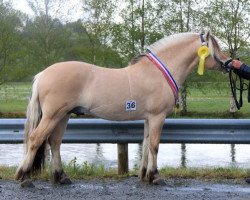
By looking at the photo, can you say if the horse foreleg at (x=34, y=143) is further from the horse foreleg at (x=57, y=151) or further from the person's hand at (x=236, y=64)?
the person's hand at (x=236, y=64)

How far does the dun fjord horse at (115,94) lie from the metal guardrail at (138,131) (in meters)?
0.42

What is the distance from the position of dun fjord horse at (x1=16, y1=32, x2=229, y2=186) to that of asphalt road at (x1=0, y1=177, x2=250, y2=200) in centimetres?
20

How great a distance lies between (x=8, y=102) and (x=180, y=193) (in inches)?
1296

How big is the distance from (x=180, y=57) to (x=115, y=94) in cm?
108

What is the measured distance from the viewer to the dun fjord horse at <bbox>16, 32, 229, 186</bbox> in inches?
240

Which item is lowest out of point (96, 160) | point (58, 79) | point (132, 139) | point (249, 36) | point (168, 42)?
point (96, 160)

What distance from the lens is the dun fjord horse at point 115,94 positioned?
240 inches

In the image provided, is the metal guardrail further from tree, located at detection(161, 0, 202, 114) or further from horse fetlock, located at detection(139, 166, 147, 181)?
tree, located at detection(161, 0, 202, 114)

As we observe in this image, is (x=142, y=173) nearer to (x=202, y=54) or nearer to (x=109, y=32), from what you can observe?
(x=202, y=54)

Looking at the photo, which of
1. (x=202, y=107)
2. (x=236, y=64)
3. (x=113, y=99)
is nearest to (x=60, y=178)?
→ (x=113, y=99)

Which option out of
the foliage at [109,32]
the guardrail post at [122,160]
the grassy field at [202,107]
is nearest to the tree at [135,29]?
the foliage at [109,32]

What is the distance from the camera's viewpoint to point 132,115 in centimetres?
635

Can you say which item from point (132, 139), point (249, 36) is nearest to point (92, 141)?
point (132, 139)

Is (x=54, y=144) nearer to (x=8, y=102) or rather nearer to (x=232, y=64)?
(x=232, y=64)
